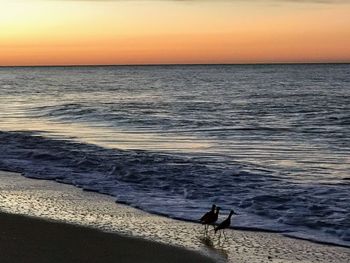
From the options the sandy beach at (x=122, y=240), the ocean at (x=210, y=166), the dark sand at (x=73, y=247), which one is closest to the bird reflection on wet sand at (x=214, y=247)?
the sandy beach at (x=122, y=240)

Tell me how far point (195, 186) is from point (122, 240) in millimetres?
4269

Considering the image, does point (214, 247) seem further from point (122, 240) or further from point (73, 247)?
point (73, 247)

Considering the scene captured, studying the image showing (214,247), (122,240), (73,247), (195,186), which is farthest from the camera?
(195,186)

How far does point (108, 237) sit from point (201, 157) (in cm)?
859

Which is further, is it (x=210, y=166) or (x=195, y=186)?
(x=210, y=166)

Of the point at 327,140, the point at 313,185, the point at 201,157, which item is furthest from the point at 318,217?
the point at 327,140

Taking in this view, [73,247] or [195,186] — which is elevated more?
[73,247]

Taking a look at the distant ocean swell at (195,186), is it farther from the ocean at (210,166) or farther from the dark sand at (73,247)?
the dark sand at (73,247)

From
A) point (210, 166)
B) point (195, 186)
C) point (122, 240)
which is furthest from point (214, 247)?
point (210, 166)

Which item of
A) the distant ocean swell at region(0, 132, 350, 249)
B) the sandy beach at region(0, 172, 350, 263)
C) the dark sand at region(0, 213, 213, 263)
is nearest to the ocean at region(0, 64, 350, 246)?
the distant ocean swell at region(0, 132, 350, 249)

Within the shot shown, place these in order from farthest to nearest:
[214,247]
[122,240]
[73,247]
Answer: [122,240], [214,247], [73,247]

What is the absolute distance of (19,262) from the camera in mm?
6453

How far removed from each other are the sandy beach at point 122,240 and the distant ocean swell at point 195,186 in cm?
61

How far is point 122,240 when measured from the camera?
7664mm
